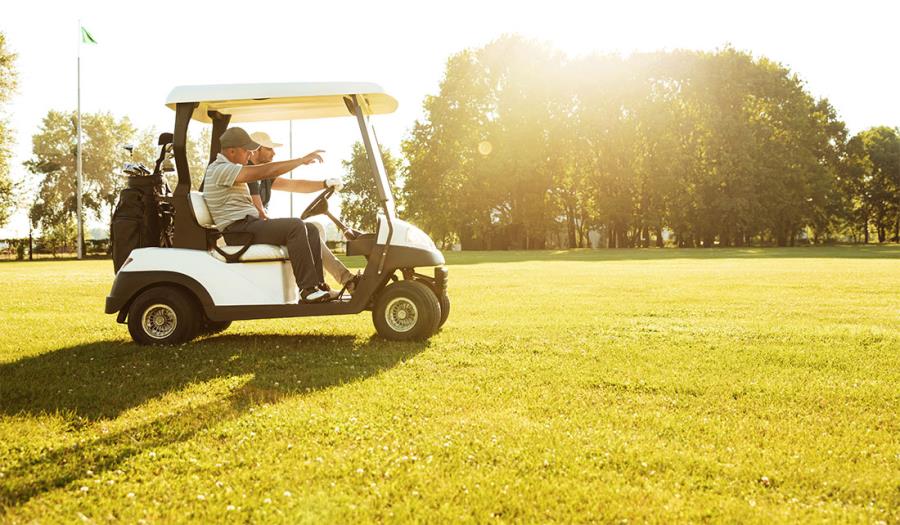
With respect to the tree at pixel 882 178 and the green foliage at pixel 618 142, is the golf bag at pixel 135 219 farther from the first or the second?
the tree at pixel 882 178

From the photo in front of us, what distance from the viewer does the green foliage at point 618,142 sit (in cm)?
4603

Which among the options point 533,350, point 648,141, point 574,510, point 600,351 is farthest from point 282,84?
point 648,141

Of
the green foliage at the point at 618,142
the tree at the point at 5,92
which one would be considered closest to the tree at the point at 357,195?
the green foliage at the point at 618,142

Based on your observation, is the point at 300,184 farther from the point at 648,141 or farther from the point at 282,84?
the point at 648,141

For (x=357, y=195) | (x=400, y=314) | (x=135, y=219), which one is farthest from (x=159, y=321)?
(x=357, y=195)

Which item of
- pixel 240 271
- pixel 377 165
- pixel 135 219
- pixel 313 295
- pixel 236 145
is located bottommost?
pixel 313 295

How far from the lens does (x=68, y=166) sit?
6059 cm

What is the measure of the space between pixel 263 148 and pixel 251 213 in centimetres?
93

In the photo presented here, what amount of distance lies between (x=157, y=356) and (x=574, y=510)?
184 inches

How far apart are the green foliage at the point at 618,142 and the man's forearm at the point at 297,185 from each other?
3792 cm

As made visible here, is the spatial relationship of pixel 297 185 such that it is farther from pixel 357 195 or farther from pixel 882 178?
pixel 882 178

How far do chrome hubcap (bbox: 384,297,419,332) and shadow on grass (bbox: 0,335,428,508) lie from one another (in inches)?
9.0

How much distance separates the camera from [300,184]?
7949mm

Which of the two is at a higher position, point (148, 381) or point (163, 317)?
point (163, 317)
